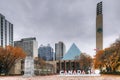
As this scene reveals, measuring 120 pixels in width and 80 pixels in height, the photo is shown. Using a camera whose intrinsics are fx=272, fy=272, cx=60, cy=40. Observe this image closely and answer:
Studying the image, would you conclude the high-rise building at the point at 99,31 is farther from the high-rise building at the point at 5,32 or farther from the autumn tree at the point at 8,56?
the autumn tree at the point at 8,56

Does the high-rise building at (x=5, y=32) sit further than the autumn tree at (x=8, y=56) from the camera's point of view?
Yes

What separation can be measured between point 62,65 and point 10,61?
183ft

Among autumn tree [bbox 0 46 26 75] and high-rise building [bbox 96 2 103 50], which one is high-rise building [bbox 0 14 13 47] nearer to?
high-rise building [bbox 96 2 103 50]

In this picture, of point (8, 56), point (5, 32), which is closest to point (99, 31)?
point (5, 32)

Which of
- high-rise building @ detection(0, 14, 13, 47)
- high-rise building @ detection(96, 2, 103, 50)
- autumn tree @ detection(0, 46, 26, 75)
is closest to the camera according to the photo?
autumn tree @ detection(0, 46, 26, 75)

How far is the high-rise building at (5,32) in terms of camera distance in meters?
131

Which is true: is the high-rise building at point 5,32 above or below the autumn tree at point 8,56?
above

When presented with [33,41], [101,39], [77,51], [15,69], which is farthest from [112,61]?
[33,41]

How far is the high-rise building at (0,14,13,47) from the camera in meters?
131

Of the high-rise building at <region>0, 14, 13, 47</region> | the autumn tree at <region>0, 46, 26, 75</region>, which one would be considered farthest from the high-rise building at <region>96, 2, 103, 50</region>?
the autumn tree at <region>0, 46, 26, 75</region>

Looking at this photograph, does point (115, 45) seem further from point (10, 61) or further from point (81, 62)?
point (81, 62)

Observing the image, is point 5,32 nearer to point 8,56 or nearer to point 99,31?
point 99,31

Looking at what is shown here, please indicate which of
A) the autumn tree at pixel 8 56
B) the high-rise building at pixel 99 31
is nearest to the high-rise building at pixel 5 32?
the high-rise building at pixel 99 31

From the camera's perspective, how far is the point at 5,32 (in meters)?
137
